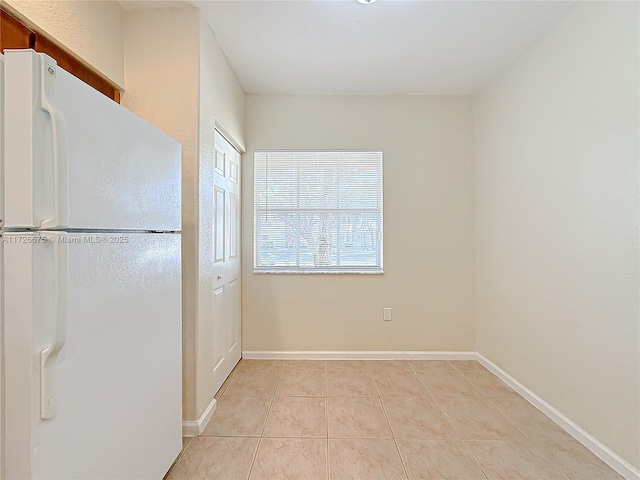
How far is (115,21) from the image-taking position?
193 cm

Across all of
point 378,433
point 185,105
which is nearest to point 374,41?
point 185,105

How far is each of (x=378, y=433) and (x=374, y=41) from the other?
263 cm

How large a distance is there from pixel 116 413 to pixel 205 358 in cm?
95

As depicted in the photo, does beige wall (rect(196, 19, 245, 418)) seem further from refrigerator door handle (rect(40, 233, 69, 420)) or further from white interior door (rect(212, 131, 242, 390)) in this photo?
refrigerator door handle (rect(40, 233, 69, 420))

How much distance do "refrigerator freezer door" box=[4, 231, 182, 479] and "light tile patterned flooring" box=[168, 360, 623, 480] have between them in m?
0.45

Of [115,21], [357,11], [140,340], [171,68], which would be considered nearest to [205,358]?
[140,340]

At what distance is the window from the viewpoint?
327 cm

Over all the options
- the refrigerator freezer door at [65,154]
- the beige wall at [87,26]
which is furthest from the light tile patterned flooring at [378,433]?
the beige wall at [87,26]

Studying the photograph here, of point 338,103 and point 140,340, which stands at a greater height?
point 338,103

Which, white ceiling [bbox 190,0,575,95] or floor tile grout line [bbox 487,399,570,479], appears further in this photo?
white ceiling [bbox 190,0,575,95]

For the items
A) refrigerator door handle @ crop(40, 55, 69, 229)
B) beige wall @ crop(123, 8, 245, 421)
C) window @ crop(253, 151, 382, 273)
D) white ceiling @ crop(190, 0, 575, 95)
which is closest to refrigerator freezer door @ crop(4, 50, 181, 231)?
refrigerator door handle @ crop(40, 55, 69, 229)

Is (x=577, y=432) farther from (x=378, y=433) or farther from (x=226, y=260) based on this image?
(x=226, y=260)

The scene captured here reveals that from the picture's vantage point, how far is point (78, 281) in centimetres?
101

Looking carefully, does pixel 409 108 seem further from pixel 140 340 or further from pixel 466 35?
pixel 140 340
